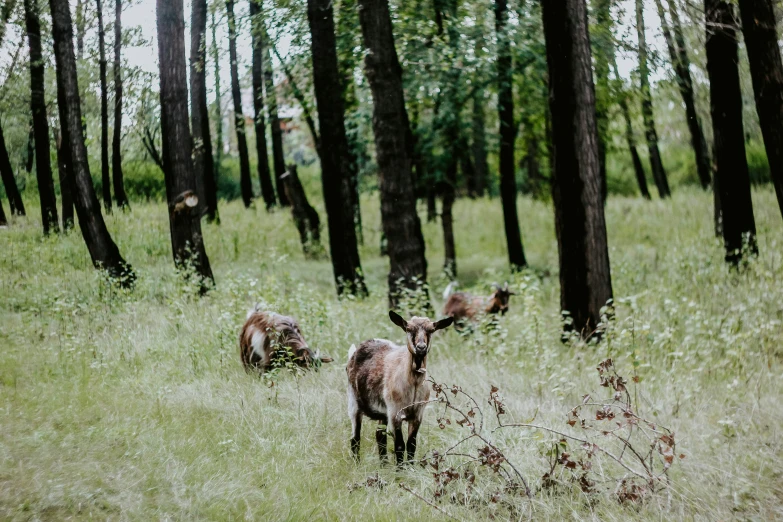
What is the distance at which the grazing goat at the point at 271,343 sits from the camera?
7875 millimetres

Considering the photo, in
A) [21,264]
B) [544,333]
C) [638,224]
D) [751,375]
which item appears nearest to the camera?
[751,375]

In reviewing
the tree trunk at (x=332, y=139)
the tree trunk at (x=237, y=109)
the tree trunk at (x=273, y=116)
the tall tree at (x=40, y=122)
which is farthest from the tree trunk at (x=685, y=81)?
the tall tree at (x=40, y=122)

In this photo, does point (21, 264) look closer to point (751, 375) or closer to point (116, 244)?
point (116, 244)

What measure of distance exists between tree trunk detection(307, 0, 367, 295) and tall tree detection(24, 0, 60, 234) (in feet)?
15.7

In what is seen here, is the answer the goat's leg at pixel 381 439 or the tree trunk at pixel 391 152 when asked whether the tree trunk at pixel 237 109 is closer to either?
the tree trunk at pixel 391 152

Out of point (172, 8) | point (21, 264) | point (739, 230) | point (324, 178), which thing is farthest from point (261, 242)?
point (739, 230)

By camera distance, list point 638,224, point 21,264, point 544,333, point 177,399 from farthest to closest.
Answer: point 638,224 → point 544,333 → point 21,264 → point 177,399

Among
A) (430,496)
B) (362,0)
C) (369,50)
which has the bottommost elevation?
(430,496)

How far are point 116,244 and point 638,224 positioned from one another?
1680cm

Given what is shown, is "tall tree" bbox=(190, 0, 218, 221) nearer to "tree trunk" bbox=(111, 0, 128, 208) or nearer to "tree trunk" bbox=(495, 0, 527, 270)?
"tree trunk" bbox=(111, 0, 128, 208)

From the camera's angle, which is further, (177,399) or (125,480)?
(177,399)

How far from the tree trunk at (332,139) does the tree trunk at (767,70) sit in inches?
293

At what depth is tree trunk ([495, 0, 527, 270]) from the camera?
53.6 ft

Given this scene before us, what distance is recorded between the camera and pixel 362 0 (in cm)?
1132
